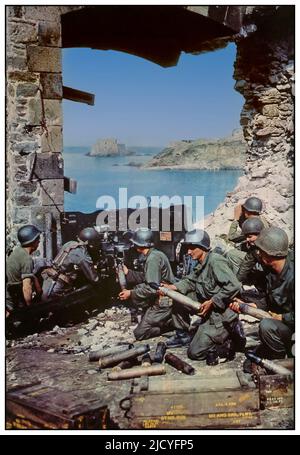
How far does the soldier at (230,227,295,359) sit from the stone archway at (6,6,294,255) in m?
0.56

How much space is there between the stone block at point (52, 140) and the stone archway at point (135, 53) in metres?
0.01

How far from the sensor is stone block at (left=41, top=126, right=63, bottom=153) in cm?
588

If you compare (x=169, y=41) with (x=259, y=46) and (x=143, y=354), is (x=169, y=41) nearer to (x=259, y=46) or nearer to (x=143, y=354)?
(x=259, y=46)

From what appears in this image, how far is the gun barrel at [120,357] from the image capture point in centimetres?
552

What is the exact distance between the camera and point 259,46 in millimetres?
6254

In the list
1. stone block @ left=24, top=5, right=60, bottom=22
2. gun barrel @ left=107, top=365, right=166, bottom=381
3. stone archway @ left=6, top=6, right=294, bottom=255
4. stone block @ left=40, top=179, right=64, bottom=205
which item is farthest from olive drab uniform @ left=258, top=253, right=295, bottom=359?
stone block @ left=24, top=5, right=60, bottom=22

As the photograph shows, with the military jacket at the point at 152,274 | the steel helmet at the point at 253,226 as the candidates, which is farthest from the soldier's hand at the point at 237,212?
the military jacket at the point at 152,274

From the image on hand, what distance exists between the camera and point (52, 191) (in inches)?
236

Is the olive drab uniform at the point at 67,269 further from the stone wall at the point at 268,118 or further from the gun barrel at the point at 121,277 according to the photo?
the stone wall at the point at 268,118

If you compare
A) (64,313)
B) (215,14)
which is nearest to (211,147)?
(215,14)

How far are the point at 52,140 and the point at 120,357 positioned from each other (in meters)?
2.54
